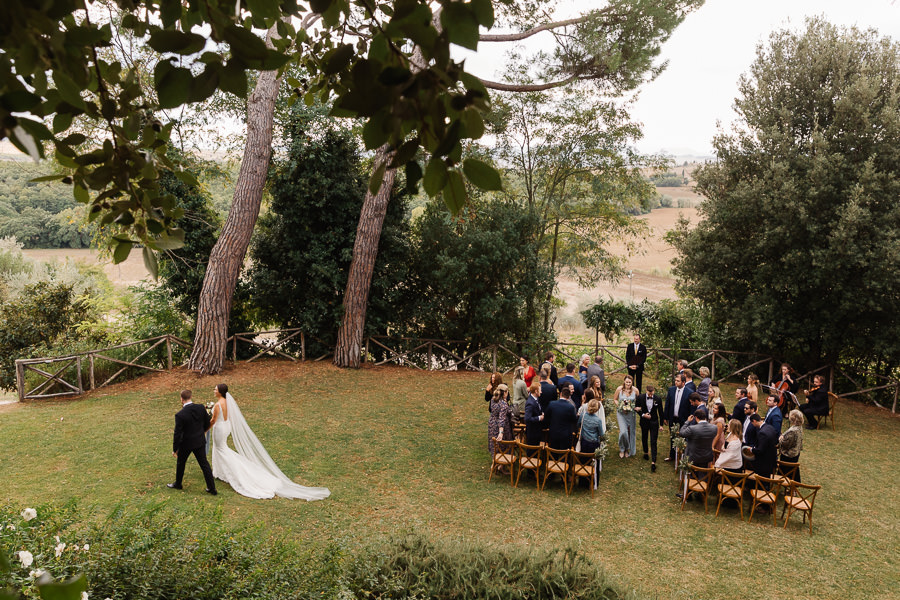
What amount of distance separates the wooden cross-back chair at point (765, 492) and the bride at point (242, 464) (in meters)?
5.45

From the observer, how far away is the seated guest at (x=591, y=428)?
7.73 m

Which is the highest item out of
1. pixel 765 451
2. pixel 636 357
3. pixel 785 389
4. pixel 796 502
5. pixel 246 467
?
pixel 636 357

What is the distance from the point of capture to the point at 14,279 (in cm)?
2661

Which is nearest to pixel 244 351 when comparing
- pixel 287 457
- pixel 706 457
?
pixel 287 457

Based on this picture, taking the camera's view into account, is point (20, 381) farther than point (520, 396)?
Yes

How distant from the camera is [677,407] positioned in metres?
8.76

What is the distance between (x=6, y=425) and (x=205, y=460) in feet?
16.8

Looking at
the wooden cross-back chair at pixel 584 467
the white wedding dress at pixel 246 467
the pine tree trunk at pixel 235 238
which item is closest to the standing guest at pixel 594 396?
the wooden cross-back chair at pixel 584 467

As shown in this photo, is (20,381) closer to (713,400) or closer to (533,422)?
(533,422)

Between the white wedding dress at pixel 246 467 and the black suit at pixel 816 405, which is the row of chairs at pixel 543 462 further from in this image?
Result: the black suit at pixel 816 405

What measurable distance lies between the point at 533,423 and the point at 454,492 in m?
1.43

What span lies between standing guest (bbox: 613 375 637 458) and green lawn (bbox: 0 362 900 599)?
0.26 m

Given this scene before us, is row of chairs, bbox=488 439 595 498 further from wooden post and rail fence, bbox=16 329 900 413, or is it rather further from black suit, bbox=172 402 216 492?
wooden post and rail fence, bbox=16 329 900 413

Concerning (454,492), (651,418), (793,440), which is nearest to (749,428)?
(793,440)
